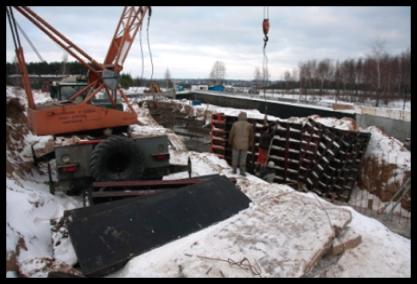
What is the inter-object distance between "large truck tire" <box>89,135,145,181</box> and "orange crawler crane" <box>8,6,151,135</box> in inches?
33.8

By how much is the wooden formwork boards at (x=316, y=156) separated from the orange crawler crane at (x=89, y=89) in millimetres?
4024

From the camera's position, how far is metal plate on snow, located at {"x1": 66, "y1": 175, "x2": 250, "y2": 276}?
12.0 ft

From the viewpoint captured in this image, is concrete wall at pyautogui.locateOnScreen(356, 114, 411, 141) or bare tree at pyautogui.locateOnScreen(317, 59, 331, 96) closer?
concrete wall at pyautogui.locateOnScreen(356, 114, 411, 141)

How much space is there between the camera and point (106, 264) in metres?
3.53

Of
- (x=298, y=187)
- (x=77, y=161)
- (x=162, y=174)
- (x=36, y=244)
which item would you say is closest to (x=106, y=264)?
(x=36, y=244)

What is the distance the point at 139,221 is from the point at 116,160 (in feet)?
6.81

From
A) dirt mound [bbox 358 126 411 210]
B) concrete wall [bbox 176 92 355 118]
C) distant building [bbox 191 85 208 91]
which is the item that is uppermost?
distant building [bbox 191 85 208 91]

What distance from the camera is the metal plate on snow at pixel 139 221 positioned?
3.64 meters

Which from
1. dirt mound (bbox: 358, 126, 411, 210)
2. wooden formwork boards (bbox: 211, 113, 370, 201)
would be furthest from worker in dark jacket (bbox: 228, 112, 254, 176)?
dirt mound (bbox: 358, 126, 411, 210)

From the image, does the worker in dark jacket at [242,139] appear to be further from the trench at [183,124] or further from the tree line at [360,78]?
the tree line at [360,78]

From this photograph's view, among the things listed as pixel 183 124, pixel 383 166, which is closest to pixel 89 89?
pixel 383 166

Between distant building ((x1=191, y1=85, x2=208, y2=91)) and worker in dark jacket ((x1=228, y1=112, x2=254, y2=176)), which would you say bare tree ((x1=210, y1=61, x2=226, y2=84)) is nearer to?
distant building ((x1=191, y1=85, x2=208, y2=91))

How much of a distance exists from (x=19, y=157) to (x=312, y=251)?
6.42 m

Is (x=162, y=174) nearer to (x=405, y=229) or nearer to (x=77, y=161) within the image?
(x=77, y=161)
